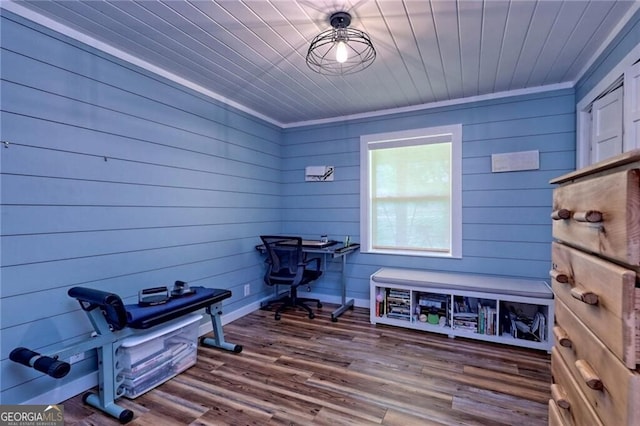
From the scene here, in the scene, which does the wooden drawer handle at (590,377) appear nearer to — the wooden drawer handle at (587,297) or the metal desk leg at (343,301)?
the wooden drawer handle at (587,297)

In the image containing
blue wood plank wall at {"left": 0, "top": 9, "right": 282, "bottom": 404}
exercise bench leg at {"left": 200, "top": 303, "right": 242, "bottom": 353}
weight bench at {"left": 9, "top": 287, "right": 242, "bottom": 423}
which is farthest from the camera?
exercise bench leg at {"left": 200, "top": 303, "right": 242, "bottom": 353}

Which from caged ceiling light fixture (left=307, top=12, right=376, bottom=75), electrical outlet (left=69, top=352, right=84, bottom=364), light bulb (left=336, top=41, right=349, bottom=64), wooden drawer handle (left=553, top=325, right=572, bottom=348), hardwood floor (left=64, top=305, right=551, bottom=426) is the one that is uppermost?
caged ceiling light fixture (left=307, top=12, right=376, bottom=75)

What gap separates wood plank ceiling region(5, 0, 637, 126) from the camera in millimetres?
1798

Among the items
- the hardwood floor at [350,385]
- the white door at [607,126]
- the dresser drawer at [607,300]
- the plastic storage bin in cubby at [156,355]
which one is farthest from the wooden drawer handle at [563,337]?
the plastic storage bin in cubby at [156,355]

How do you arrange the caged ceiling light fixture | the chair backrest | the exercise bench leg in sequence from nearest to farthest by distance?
1. the caged ceiling light fixture
2. the exercise bench leg
3. the chair backrest

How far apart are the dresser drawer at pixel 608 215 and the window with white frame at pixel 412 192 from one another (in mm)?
2526

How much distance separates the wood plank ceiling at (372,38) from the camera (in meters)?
1.80

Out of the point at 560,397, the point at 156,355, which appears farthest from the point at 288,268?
the point at 560,397

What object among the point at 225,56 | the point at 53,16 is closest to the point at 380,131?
the point at 225,56

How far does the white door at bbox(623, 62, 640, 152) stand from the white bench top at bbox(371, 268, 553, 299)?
1.33 m

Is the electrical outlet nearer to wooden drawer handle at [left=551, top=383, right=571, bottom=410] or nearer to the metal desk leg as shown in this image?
the metal desk leg

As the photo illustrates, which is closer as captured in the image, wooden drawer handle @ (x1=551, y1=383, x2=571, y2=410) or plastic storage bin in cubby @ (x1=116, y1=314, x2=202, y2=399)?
wooden drawer handle @ (x1=551, y1=383, x2=571, y2=410)
